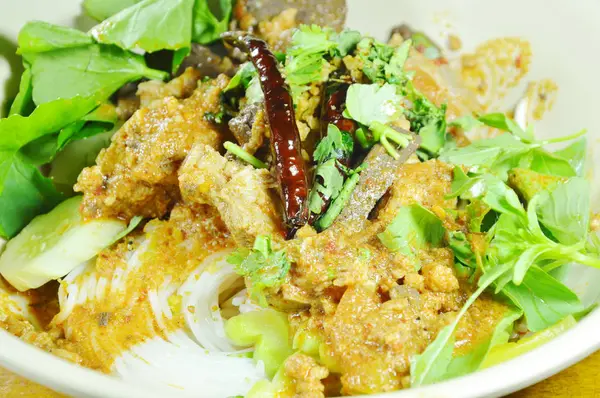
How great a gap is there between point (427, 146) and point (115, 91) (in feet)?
6.23

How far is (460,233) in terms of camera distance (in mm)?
2645

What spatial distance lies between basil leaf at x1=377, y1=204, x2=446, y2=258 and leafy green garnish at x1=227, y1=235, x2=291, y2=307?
1.50ft

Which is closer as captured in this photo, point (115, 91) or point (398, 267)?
point (398, 267)

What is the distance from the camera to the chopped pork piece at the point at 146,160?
310 centimetres

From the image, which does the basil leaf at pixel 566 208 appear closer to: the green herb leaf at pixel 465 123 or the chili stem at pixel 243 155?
the green herb leaf at pixel 465 123

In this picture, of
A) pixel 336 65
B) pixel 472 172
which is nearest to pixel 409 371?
pixel 472 172

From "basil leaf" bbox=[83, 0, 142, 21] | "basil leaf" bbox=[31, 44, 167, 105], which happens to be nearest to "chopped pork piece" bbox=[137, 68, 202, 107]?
"basil leaf" bbox=[31, 44, 167, 105]

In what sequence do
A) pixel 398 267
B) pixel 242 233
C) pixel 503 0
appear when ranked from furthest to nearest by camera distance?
pixel 503 0 < pixel 242 233 < pixel 398 267

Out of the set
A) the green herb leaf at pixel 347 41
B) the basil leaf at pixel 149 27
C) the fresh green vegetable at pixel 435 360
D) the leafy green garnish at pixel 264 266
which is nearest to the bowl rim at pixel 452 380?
the fresh green vegetable at pixel 435 360

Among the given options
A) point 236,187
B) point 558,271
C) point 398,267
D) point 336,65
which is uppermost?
point 336,65

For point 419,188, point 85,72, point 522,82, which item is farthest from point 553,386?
point 85,72

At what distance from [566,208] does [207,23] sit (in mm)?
2434

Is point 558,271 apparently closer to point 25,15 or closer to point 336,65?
point 336,65

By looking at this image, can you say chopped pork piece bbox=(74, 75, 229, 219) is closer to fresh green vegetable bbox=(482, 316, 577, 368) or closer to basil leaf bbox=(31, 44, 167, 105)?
basil leaf bbox=(31, 44, 167, 105)
